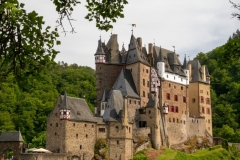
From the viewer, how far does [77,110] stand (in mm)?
47938

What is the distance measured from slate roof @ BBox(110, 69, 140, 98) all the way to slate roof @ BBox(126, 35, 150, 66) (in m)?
1.65

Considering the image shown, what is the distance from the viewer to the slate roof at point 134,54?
5572cm

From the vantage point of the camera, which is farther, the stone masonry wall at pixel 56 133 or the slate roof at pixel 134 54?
the slate roof at pixel 134 54

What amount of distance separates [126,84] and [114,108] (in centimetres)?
491

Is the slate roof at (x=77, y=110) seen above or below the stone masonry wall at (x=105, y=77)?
below

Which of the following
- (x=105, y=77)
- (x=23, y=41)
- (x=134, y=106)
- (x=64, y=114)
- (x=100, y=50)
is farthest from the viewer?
(x=105, y=77)

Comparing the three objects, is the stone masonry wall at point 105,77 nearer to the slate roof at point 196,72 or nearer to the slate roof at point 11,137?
the slate roof at point 11,137

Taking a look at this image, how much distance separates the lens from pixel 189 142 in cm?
5875

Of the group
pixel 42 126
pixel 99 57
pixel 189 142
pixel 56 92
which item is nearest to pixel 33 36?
pixel 99 57

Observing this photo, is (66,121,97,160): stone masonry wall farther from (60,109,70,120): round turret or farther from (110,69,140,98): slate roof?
(110,69,140,98): slate roof

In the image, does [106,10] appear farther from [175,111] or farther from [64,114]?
[175,111]

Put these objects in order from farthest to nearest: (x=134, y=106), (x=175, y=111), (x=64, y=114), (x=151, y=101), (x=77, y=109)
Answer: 1. (x=175, y=111)
2. (x=134, y=106)
3. (x=151, y=101)
4. (x=77, y=109)
5. (x=64, y=114)

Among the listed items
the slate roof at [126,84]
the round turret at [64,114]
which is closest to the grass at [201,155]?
the slate roof at [126,84]

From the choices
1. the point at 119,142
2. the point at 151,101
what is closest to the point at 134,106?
the point at 151,101
